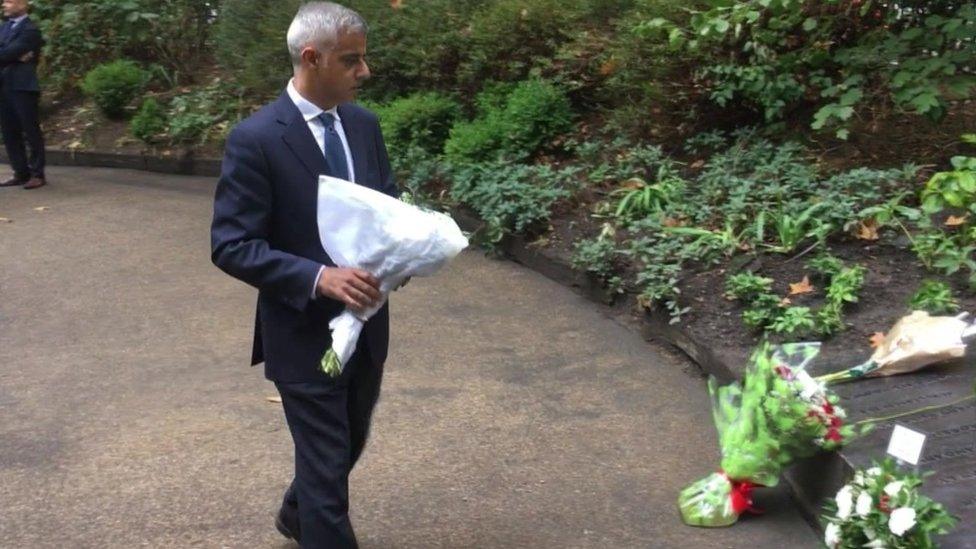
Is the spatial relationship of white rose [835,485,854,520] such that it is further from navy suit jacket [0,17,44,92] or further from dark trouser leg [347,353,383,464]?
navy suit jacket [0,17,44,92]

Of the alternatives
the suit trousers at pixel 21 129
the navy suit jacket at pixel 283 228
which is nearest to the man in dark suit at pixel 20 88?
the suit trousers at pixel 21 129

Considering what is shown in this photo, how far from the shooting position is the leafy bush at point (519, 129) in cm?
941

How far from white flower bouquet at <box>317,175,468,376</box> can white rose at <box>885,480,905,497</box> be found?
1.55 metres

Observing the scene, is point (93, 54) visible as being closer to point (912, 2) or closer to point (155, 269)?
point (155, 269)

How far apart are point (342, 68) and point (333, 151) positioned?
28 cm

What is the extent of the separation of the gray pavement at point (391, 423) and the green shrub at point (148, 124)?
4.36 m

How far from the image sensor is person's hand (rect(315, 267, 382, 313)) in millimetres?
3666

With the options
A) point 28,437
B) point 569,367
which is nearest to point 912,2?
point 569,367

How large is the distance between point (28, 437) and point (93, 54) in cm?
999

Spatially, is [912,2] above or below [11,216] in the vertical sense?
above

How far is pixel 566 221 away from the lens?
8336 millimetres

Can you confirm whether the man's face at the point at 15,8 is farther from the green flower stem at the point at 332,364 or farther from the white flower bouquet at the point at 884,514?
the white flower bouquet at the point at 884,514

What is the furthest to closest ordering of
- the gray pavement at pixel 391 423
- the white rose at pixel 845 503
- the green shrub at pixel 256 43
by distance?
the green shrub at pixel 256 43 < the gray pavement at pixel 391 423 < the white rose at pixel 845 503

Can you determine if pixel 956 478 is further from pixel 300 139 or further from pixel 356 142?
pixel 300 139
